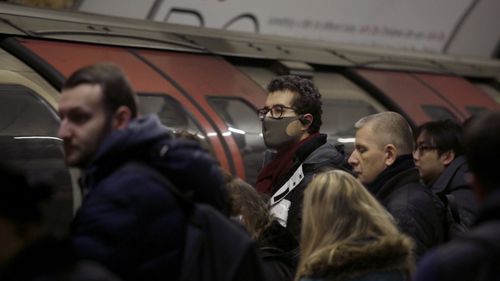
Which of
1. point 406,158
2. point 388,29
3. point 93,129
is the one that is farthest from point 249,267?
point 388,29

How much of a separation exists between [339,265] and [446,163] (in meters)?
1.81

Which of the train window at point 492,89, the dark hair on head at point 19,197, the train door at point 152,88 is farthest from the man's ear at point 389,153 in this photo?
the train window at point 492,89

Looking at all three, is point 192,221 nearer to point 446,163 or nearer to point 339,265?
point 339,265

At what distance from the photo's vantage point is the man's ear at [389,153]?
3375mm

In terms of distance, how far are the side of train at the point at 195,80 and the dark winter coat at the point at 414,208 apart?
4.60 ft

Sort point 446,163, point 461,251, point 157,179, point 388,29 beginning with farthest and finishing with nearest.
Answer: point 388,29, point 446,163, point 157,179, point 461,251

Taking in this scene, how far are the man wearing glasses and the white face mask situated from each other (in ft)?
1.85

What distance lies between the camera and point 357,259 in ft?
7.67

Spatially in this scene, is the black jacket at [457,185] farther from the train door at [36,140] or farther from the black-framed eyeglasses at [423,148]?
the train door at [36,140]

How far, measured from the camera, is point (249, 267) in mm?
2070

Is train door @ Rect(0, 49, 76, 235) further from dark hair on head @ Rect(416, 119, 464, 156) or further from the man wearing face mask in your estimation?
dark hair on head @ Rect(416, 119, 464, 156)

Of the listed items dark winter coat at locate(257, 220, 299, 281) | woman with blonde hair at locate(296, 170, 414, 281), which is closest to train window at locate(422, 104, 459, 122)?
dark winter coat at locate(257, 220, 299, 281)

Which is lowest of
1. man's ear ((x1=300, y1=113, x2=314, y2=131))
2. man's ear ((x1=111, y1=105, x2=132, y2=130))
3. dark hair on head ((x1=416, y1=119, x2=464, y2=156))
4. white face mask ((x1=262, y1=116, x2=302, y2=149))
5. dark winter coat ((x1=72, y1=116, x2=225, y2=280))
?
dark winter coat ((x1=72, y1=116, x2=225, y2=280))

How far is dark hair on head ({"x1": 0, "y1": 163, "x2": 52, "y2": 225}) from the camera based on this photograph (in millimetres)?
1713
